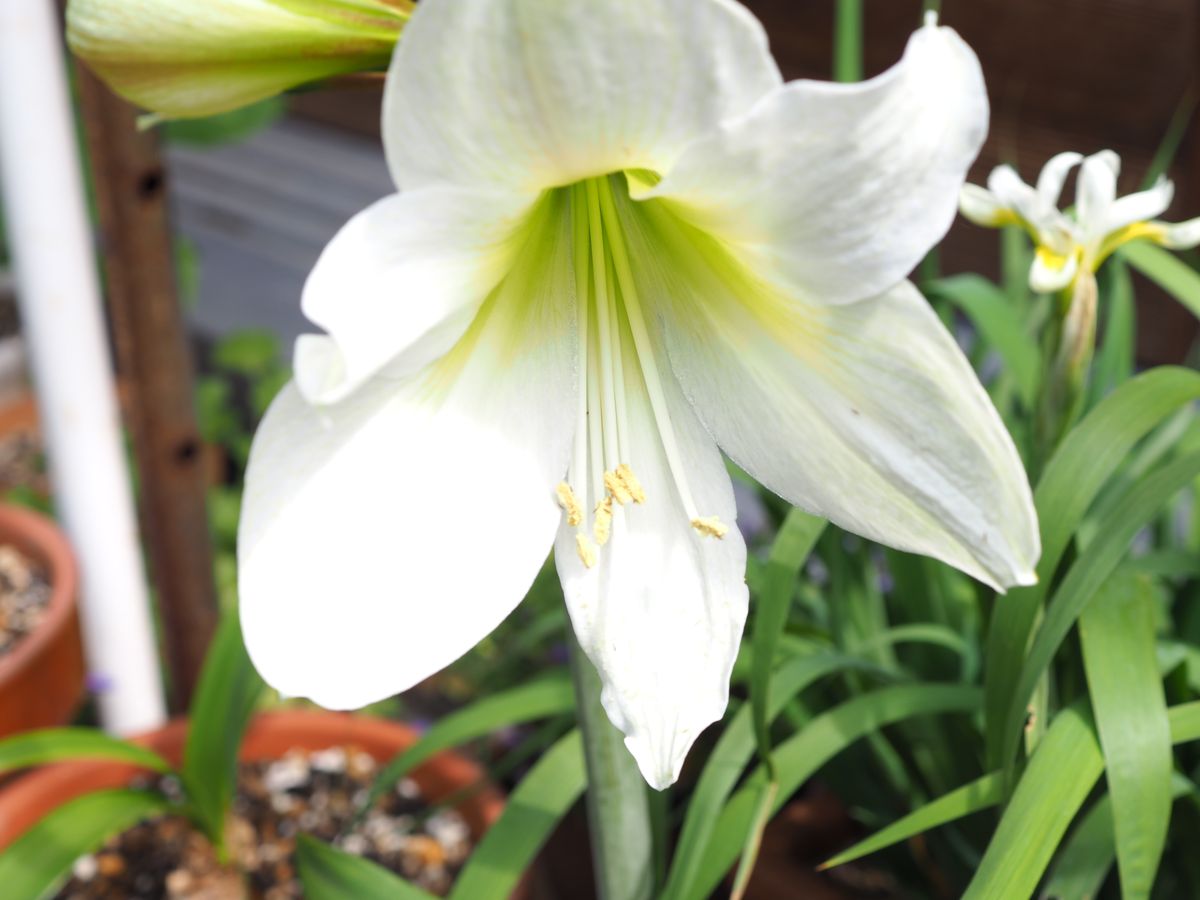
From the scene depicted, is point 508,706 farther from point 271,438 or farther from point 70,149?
point 70,149

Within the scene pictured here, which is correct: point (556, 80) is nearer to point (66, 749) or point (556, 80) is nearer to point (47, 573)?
point (66, 749)

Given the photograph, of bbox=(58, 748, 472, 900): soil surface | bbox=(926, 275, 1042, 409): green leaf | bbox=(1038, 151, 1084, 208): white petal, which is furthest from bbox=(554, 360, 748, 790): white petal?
bbox=(58, 748, 472, 900): soil surface

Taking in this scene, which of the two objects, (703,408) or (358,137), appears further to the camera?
(358,137)

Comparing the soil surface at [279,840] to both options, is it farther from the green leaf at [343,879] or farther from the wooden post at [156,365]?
the green leaf at [343,879]

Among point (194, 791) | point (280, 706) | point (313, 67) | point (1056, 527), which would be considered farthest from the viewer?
point (280, 706)

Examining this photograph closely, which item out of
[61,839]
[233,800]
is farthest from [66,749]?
[233,800]

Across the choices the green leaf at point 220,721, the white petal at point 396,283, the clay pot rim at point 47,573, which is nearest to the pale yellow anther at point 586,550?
the white petal at point 396,283

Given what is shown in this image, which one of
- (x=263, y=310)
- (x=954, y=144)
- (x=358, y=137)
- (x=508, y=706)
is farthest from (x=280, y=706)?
(x=358, y=137)
